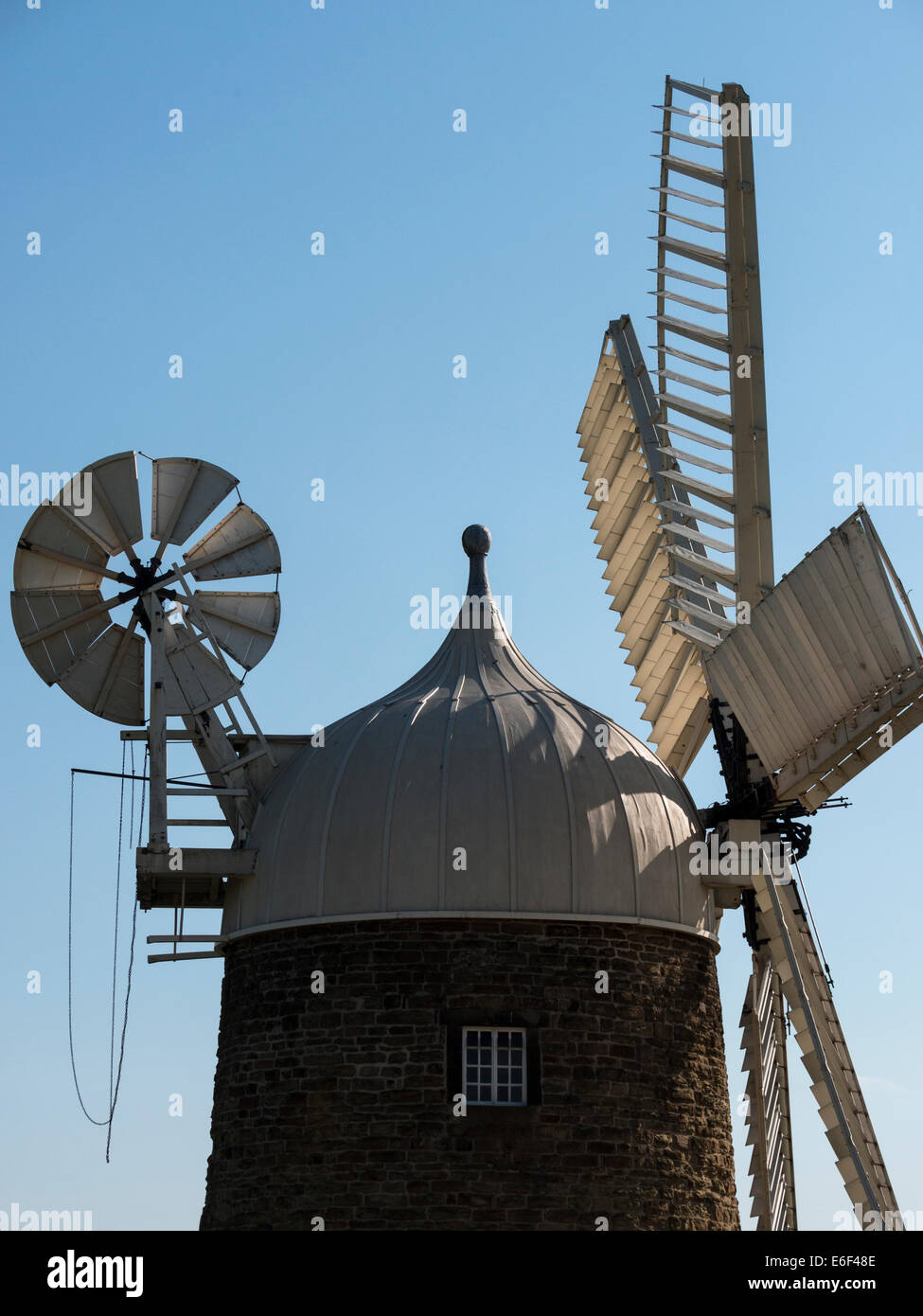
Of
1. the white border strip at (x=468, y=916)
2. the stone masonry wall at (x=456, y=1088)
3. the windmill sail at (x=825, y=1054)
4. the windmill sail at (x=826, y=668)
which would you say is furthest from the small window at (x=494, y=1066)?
the windmill sail at (x=826, y=668)

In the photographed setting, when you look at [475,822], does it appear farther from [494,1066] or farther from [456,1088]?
[456,1088]

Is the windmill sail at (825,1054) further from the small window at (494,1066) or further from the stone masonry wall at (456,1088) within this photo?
the small window at (494,1066)

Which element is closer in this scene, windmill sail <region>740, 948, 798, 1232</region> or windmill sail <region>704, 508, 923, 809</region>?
windmill sail <region>704, 508, 923, 809</region>

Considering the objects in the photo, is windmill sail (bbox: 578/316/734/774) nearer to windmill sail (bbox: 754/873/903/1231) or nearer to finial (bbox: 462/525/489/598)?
finial (bbox: 462/525/489/598)

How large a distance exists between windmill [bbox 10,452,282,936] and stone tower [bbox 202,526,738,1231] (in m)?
1.36

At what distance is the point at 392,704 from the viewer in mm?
34250

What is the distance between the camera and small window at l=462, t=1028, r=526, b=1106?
3047 cm

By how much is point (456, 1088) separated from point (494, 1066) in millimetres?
615

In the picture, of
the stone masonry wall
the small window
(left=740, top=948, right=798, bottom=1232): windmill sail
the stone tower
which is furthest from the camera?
(left=740, top=948, right=798, bottom=1232): windmill sail

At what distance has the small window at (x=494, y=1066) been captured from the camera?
100.0ft

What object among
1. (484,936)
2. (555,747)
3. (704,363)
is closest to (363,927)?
(484,936)

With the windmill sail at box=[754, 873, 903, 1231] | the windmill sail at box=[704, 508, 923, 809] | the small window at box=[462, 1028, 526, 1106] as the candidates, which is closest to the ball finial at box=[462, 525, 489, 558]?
the windmill sail at box=[704, 508, 923, 809]

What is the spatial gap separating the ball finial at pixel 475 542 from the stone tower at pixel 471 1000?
12.2 ft
